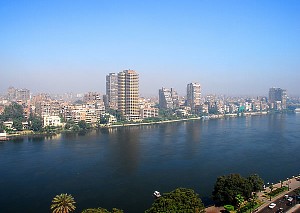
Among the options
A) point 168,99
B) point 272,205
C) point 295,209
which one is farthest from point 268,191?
point 168,99

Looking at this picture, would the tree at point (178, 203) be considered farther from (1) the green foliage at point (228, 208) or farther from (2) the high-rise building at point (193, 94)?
(2) the high-rise building at point (193, 94)

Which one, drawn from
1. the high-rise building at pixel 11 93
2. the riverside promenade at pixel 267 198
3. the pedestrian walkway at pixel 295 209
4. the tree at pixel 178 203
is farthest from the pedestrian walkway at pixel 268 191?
the high-rise building at pixel 11 93

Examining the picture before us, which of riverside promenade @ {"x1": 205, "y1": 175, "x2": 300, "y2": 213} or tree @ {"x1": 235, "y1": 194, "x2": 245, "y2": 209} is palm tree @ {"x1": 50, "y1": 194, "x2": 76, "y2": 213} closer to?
riverside promenade @ {"x1": 205, "y1": 175, "x2": 300, "y2": 213}

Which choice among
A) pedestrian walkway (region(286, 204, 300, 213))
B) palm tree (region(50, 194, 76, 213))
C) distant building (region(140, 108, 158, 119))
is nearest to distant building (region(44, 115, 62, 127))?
distant building (region(140, 108, 158, 119))

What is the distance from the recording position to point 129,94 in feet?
101

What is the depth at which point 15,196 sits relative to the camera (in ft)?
29.9

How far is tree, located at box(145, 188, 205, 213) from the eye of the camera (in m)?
6.41

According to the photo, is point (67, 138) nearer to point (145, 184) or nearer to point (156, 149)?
point (156, 149)

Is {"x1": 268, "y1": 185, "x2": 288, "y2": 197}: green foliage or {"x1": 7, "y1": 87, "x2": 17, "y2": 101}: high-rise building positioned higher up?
{"x1": 7, "y1": 87, "x2": 17, "y2": 101}: high-rise building

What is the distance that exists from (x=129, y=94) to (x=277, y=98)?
29.2 metres

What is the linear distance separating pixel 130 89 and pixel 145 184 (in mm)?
21349

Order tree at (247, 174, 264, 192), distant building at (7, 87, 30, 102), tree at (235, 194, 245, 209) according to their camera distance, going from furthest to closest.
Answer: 1. distant building at (7, 87, 30, 102)
2. tree at (247, 174, 264, 192)
3. tree at (235, 194, 245, 209)

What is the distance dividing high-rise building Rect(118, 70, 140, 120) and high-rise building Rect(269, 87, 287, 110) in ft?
A: 80.0

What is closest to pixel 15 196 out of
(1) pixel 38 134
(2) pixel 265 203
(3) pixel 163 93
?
(2) pixel 265 203
